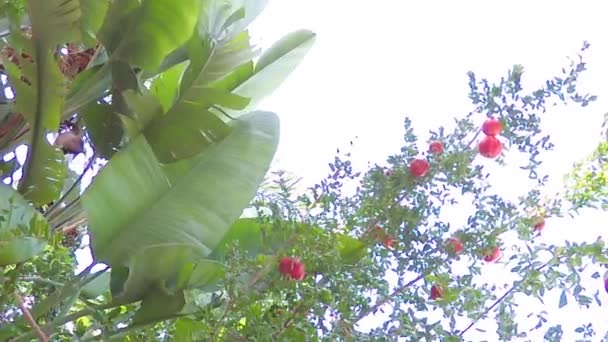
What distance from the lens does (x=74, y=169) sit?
1.43m

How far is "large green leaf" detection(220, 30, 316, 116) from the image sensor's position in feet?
4.15

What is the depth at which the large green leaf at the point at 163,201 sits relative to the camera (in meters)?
0.95

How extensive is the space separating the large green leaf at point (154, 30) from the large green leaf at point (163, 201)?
0.17m

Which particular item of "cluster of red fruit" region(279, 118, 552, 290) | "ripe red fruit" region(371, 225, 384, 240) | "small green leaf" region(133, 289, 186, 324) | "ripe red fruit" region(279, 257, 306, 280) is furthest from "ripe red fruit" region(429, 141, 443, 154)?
"small green leaf" region(133, 289, 186, 324)

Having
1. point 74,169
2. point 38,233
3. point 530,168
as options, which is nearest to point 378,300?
point 530,168

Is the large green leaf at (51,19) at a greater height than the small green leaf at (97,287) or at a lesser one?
greater

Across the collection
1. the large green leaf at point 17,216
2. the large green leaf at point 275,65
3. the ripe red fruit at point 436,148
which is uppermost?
the large green leaf at point 275,65

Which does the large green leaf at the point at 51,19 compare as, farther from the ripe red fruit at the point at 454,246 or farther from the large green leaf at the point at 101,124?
the ripe red fruit at the point at 454,246

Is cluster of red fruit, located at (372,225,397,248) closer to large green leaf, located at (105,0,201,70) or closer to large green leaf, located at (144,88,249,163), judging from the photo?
large green leaf, located at (144,88,249,163)

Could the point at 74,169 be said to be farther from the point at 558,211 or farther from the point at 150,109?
the point at 558,211

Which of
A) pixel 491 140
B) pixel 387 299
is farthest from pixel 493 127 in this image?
pixel 387 299

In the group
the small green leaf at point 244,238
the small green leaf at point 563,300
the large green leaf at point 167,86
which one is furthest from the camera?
the large green leaf at point 167,86

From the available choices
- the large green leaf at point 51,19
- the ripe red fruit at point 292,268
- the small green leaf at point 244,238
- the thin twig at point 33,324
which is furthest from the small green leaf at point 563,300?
the large green leaf at point 51,19

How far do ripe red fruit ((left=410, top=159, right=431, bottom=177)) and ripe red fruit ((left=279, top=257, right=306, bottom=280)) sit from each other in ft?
0.56
